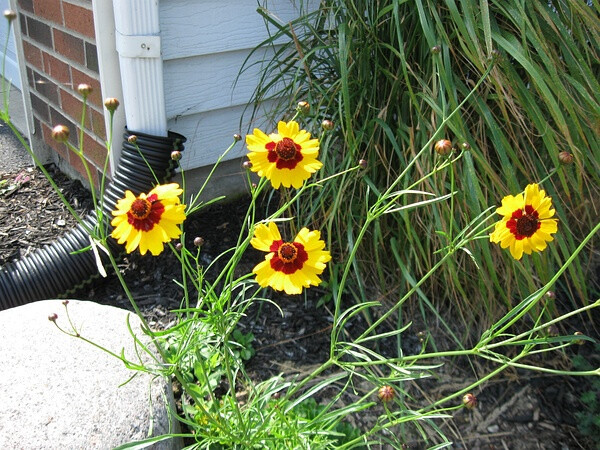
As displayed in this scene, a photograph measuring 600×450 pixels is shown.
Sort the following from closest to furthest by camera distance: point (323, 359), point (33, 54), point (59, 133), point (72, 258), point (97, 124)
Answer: point (59, 133), point (323, 359), point (72, 258), point (97, 124), point (33, 54)

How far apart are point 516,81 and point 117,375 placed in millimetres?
1226

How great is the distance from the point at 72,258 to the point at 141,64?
65cm

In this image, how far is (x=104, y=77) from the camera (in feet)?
6.91

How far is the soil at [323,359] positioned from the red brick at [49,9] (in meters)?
0.81

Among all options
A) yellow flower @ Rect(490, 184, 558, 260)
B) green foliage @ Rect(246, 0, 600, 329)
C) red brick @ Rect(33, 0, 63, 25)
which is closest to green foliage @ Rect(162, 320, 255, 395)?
green foliage @ Rect(246, 0, 600, 329)

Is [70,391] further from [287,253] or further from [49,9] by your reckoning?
[49,9]

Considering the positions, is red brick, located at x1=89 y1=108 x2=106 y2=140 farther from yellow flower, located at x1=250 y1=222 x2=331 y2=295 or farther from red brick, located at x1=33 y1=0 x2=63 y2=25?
yellow flower, located at x1=250 y1=222 x2=331 y2=295

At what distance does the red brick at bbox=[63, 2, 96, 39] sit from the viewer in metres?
2.14

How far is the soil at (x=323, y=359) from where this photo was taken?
1.80 m

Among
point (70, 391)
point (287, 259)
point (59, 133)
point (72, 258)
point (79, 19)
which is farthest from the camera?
point (79, 19)

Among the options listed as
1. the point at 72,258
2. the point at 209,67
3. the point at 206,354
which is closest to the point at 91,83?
the point at 209,67

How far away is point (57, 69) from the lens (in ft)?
8.29

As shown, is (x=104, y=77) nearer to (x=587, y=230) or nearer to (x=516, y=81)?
(x=516, y=81)

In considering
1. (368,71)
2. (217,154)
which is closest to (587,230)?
(368,71)
